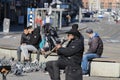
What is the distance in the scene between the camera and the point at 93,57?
Result: 14812mm

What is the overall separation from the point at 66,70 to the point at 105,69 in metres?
4.40

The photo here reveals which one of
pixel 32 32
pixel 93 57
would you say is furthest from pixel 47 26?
pixel 93 57

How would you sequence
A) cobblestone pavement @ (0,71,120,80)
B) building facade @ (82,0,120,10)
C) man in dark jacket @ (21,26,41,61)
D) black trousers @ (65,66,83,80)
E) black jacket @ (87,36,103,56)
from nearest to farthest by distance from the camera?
1. black trousers @ (65,66,83,80)
2. cobblestone pavement @ (0,71,120,80)
3. black jacket @ (87,36,103,56)
4. man in dark jacket @ (21,26,41,61)
5. building facade @ (82,0,120,10)

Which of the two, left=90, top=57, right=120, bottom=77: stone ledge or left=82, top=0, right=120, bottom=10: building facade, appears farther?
left=82, top=0, right=120, bottom=10: building facade

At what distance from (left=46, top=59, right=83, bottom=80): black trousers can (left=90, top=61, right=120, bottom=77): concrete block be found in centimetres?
392

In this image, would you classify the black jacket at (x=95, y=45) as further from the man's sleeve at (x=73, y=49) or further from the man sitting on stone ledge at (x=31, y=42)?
the man's sleeve at (x=73, y=49)

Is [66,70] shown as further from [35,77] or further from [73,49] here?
[35,77]

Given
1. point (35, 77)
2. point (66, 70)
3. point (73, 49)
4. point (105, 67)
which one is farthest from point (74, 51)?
point (105, 67)

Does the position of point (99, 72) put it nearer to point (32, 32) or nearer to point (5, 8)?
point (32, 32)

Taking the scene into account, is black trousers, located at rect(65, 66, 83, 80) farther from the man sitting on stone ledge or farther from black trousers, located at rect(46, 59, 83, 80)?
the man sitting on stone ledge

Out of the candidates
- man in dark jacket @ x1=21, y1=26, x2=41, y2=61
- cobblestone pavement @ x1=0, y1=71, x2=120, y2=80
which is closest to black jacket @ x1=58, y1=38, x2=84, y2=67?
cobblestone pavement @ x1=0, y1=71, x2=120, y2=80

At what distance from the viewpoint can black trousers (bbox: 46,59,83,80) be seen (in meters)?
10.2

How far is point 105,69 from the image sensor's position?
1466cm

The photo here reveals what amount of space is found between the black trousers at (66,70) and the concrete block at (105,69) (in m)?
3.92
